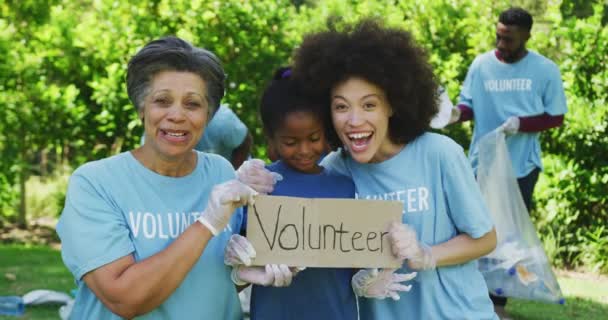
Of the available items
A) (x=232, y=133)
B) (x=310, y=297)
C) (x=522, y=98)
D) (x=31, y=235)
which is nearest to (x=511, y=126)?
(x=522, y=98)

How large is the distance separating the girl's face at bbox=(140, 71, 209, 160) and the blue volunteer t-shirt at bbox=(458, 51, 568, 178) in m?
3.88

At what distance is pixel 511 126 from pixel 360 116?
343 cm

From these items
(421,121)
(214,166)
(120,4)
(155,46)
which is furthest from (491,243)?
(120,4)

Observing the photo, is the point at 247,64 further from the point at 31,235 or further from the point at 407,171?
the point at 407,171

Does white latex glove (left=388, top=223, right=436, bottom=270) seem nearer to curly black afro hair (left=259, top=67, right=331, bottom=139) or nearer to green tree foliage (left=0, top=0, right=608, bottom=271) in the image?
curly black afro hair (left=259, top=67, right=331, bottom=139)

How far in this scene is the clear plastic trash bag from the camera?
5.74 meters

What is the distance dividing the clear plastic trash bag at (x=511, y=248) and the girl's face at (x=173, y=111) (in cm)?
341

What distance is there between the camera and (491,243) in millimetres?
2939

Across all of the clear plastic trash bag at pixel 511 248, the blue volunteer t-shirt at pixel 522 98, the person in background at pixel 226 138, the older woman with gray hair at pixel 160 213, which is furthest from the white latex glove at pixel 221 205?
the blue volunteer t-shirt at pixel 522 98

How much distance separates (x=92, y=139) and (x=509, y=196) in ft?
16.3

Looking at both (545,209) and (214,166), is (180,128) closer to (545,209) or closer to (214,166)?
(214,166)

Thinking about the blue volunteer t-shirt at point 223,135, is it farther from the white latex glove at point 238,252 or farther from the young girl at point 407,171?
the white latex glove at point 238,252

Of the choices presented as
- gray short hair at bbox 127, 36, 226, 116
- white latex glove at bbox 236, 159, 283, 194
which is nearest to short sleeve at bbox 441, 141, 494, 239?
white latex glove at bbox 236, 159, 283, 194

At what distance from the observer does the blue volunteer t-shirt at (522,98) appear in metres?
6.34
